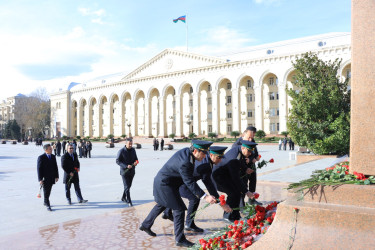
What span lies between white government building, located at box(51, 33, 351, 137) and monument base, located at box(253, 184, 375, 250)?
33.2 metres

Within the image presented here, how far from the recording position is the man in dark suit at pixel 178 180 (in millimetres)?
4621

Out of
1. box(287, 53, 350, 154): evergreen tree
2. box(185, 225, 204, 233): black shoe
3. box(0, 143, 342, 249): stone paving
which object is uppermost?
Answer: box(287, 53, 350, 154): evergreen tree

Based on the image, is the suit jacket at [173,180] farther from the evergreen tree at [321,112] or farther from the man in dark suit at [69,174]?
the evergreen tree at [321,112]

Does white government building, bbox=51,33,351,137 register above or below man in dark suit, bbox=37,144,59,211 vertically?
above

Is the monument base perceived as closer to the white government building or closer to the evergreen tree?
the evergreen tree

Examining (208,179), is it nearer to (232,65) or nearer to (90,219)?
(90,219)

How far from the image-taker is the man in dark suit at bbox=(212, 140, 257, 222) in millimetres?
5855

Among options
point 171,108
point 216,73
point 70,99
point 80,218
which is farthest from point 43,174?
point 70,99

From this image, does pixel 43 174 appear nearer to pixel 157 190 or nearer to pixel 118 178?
pixel 157 190

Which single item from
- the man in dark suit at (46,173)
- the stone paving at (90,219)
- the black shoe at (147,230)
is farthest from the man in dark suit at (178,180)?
the man in dark suit at (46,173)

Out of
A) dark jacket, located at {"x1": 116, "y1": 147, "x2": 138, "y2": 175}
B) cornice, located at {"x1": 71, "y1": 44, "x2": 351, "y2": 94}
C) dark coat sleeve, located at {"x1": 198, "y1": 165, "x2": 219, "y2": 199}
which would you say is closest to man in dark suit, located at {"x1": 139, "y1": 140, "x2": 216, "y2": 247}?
dark coat sleeve, located at {"x1": 198, "y1": 165, "x2": 219, "y2": 199}

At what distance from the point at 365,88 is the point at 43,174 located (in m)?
7.07

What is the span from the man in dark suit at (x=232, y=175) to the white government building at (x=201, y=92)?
31061mm

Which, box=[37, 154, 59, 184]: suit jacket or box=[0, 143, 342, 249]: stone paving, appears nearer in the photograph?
box=[0, 143, 342, 249]: stone paving
